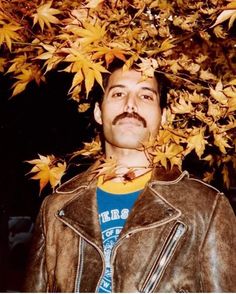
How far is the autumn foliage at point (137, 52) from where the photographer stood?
8.05 ft

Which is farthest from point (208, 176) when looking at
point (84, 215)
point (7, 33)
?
point (7, 33)

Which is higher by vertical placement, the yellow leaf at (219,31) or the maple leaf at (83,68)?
the yellow leaf at (219,31)

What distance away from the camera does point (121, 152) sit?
102 inches

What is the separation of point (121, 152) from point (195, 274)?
815 millimetres

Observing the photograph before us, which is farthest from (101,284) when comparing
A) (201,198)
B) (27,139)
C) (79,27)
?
(27,139)

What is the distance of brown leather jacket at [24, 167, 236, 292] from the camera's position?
2.18 meters

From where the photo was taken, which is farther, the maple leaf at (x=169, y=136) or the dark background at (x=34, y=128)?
the dark background at (x=34, y=128)

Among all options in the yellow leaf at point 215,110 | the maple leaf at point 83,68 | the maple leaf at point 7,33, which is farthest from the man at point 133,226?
the maple leaf at point 7,33

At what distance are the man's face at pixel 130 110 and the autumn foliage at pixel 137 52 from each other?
0.08m

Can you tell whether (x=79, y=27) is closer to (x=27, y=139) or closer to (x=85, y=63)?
(x=85, y=63)

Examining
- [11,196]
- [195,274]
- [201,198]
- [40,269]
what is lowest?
[11,196]

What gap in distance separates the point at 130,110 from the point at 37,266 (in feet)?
3.55

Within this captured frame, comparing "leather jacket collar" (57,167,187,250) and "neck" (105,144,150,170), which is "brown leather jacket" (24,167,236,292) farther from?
"neck" (105,144,150,170)

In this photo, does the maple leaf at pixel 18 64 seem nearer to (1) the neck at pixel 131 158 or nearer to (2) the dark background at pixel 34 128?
(1) the neck at pixel 131 158
